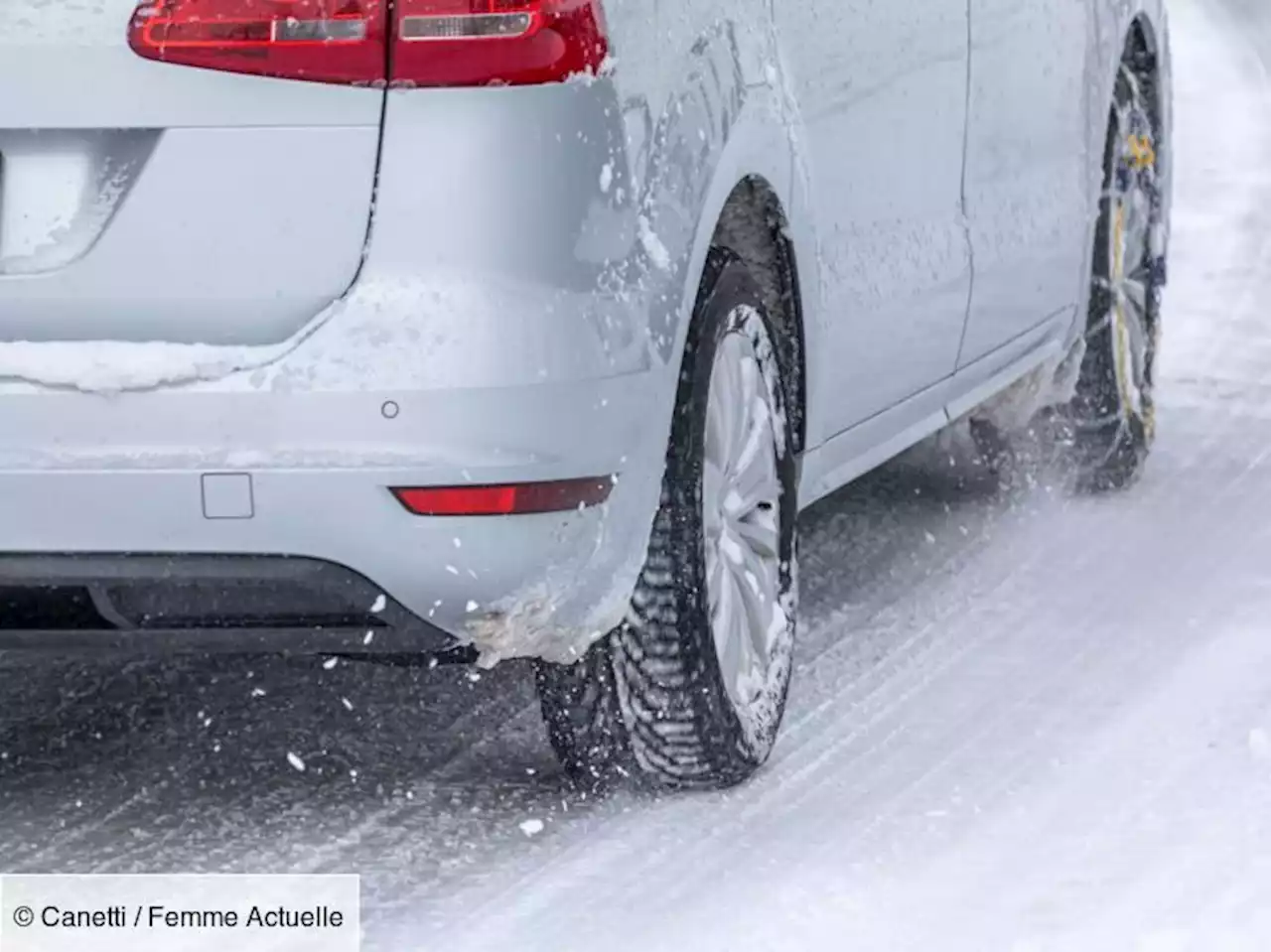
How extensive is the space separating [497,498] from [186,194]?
0.55 m

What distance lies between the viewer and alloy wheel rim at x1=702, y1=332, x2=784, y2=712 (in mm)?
4492

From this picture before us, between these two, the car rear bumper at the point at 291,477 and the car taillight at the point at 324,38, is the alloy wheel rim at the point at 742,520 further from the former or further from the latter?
the car taillight at the point at 324,38

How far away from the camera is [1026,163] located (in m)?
6.00

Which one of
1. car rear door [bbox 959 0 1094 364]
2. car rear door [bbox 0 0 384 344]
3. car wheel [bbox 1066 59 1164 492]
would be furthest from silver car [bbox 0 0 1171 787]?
car wheel [bbox 1066 59 1164 492]

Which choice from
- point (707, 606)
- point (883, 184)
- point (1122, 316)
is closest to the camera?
point (707, 606)

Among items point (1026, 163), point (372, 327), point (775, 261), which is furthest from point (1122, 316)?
point (372, 327)

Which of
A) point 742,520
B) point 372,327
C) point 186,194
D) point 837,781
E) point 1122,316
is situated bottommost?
point 1122,316

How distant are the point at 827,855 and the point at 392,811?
27.3 inches

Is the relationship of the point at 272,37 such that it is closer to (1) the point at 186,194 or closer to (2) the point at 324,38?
(2) the point at 324,38

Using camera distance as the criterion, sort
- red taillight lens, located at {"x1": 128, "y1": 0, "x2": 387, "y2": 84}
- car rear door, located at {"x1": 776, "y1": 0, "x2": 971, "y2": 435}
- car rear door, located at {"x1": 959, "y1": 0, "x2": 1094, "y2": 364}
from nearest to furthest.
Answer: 1. red taillight lens, located at {"x1": 128, "y1": 0, "x2": 387, "y2": 84}
2. car rear door, located at {"x1": 776, "y1": 0, "x2": 971, "y2": 435}
3. car rear door, located at {"x1": 959, "y1": 0, "x2": 1094, "y2": 364}

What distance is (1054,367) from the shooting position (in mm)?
6633
